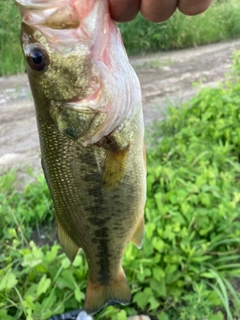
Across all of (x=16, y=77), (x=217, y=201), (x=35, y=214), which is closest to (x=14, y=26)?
(x=16, y=77)

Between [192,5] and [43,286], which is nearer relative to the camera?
[192,5]

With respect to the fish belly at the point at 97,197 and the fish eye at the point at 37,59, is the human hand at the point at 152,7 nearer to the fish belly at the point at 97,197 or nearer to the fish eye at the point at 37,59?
the fish eye at the point at 37,59

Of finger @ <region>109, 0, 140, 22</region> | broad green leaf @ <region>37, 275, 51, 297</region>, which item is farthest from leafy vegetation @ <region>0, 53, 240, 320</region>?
finger @ <region>109, 0, 140, 22</region>

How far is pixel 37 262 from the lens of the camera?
2.31 meters

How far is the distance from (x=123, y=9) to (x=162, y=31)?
748 cm

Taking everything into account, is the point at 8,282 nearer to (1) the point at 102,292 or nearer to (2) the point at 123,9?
(1) the point at 102,292

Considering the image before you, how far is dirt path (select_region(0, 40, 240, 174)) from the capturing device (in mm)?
4328

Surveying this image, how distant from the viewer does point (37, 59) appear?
1.26m

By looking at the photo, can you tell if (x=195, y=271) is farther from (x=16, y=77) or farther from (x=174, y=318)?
(x=16, y=77)

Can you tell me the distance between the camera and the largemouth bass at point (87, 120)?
121 centimetres

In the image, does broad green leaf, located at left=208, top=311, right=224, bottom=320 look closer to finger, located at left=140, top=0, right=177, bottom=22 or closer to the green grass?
finger, located at left=140, top=0, right=177, bottom=22

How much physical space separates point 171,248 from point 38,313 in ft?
2.89

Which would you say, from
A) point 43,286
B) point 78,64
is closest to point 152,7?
point 78,64

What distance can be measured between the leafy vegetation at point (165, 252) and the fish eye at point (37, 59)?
1.34 m
